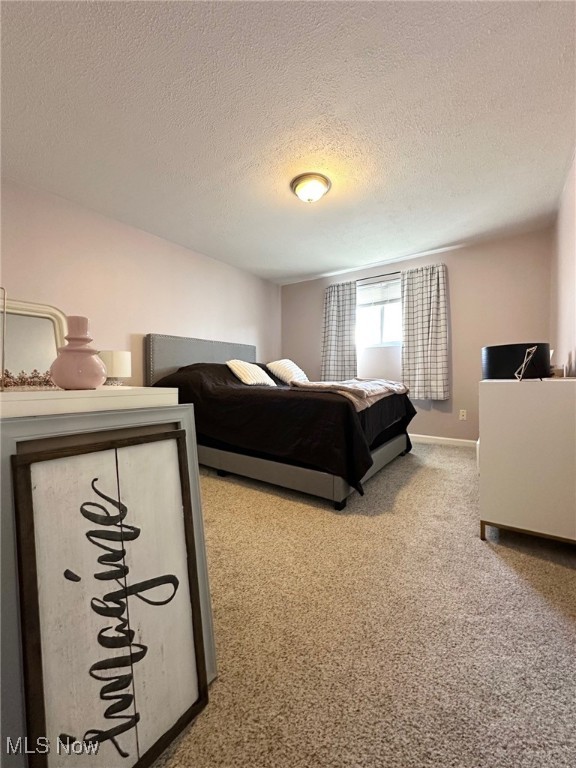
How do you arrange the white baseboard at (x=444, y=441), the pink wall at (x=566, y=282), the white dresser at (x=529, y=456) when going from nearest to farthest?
the white dresser at (x=529, y=456)
the pink wall at (x=566, y=282)
the white baseboard at (x=444, y=441)

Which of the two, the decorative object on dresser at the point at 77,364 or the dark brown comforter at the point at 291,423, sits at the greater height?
the decorative object on dresser at the point at 77,364

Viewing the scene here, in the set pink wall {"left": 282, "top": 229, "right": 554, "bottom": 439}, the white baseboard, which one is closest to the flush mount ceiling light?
pink wall {"left": 282, "top": 229, "right": 554, "bottom": 439}

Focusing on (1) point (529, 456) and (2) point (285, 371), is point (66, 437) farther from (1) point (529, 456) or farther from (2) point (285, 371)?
(2) point (285, 371)

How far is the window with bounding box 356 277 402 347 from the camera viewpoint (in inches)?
152

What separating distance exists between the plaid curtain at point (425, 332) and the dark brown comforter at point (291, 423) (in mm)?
825

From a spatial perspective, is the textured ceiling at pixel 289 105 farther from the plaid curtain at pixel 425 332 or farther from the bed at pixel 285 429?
the bed at pixel 285 429

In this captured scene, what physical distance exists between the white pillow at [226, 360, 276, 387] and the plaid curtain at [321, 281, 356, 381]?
120 centimetres

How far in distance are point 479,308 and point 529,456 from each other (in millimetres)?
2423

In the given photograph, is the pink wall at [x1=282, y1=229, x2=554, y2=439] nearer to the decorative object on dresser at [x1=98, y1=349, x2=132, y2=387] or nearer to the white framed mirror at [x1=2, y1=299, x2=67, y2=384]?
the decorative object on dresser at [x1=98, y1=349, x2=132, y2=387]

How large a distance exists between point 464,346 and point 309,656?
339 cm

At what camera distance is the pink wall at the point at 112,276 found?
7.18ft

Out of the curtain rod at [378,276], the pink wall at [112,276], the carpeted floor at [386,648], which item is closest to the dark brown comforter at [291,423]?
the carpeted floor at [386,648]

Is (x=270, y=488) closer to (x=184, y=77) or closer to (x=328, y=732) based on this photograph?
(x=328, y=732)

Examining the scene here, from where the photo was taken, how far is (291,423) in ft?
6.77
